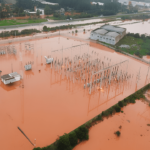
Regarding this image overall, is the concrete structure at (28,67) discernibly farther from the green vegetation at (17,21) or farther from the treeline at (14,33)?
the green vegetation at (17,21)

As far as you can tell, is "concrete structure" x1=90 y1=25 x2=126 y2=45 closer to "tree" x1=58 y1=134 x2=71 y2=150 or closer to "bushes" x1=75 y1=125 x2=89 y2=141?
"bushes" x1=75 y1=125 x2=89 y2=141

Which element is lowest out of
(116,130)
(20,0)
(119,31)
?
(116,130)

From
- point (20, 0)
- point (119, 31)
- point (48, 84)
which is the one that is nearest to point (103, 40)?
point (119, 31)

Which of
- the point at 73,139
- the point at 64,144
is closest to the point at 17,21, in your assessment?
the point at 73,139

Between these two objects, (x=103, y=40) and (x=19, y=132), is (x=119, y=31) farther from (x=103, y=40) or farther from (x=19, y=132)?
(x=19, y=132)

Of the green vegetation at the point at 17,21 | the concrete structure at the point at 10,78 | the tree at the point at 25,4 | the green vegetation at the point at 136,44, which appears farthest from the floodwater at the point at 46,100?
the tree at the point at 25,4

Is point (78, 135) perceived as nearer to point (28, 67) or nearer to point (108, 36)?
point (28, 67)
